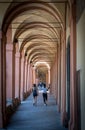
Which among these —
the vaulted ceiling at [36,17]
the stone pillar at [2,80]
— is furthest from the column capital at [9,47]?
the stone pillar at [2,80]

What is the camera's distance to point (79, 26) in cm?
1369

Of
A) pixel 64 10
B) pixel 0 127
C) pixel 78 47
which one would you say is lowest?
pixel 0 127

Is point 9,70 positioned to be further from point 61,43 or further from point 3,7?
point 3,7

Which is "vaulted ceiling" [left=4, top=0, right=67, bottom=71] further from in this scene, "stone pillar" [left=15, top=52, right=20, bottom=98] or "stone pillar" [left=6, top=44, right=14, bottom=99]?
"stone pillar" [left=15, top=52, right=20, bottom=98]

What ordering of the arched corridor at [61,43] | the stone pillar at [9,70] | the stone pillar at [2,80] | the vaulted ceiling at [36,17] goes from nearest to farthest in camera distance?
the arched corridor at [61,43]
the stone pillar at [2,80]
the vaulted ceiling at [36,17]
the stone pillar at [9,70]

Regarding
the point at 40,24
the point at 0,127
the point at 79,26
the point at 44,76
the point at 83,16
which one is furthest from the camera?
the point at 44,76

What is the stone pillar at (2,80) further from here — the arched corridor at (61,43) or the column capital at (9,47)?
the column capital at (9,47)

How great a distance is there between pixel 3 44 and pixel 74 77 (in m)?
5.99

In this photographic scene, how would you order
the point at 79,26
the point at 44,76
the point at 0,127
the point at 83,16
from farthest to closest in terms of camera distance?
1. the point at 44,76
2. the point at 0,127
3. the point at 79,26
4. the point at 83,16

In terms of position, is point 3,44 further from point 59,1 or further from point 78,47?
point 78,47

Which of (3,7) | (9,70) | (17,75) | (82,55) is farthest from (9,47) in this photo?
(82,55)

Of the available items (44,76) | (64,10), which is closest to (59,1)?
(64,10)

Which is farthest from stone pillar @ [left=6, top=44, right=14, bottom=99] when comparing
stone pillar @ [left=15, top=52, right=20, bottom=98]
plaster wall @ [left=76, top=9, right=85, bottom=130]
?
plaster wall @ [left=76, top=9, right=85, bottom=130]

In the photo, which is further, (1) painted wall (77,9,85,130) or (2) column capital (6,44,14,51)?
(2) column capital (6,44,14,51)
